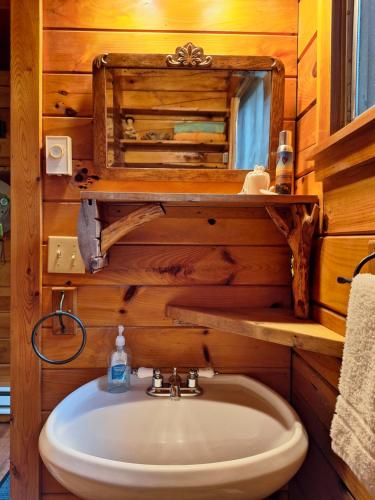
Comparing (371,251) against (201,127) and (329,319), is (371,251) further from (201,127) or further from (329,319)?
(201,127)

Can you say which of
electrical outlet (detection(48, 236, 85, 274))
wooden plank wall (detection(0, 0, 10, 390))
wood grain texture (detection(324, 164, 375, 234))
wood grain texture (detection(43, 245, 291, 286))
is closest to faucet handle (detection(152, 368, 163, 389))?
wood grain texture (detection(43, 245, 291, 286))

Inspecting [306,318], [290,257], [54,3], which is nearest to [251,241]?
[290,257]

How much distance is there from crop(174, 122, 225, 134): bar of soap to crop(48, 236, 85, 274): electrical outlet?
17.6 inches

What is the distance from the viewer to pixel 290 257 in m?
1.09

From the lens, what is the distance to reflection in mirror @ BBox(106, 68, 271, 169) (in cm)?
105

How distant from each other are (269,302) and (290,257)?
0.49ft

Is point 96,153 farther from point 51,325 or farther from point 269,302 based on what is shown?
point 269,302

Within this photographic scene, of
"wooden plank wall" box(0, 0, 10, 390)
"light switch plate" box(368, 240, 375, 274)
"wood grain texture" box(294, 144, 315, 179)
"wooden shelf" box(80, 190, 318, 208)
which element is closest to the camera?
"light switch plate" box(368, 240, 375, 274)

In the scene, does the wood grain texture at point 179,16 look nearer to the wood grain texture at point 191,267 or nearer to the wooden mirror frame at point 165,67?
the wooden mirror frame at point 165,67

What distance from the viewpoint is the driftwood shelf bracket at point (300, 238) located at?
3.05ft

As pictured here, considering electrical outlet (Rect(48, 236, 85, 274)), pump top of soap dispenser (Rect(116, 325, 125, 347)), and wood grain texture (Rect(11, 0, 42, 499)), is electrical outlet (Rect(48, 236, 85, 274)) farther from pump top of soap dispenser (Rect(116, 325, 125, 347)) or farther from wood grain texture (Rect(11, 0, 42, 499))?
pump top of soap dispenser (Rect(116, 325, 125, 347))

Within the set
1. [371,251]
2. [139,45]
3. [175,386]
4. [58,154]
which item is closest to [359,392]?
[371,251]

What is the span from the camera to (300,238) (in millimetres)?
945

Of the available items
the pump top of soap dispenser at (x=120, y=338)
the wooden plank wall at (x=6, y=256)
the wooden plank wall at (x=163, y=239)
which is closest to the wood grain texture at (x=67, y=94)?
the wooden plank wall at (x=163, y=239)
